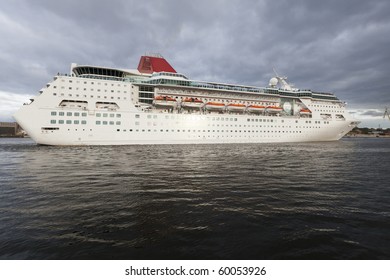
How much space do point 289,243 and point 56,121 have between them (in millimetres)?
36568

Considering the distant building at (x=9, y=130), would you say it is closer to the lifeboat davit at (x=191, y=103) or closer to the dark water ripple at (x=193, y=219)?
the lifeboat davit at (x=191, y=103)

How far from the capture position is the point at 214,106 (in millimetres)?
43031

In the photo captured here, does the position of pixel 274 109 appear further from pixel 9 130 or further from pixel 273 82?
pixel 9 130

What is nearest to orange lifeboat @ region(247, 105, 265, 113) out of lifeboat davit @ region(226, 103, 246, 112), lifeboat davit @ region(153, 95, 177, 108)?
lifeboat davit @ region(226, 103, 246, 112)

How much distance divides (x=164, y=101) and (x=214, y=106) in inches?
406

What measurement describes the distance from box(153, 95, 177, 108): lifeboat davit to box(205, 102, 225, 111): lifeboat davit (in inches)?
268

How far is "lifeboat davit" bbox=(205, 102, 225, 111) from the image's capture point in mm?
42759

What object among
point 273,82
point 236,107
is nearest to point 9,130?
point 236,107

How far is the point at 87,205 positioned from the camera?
7035 millimetres

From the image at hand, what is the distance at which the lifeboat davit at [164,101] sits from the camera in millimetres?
40009

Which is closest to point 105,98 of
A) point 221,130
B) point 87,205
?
point 221,130

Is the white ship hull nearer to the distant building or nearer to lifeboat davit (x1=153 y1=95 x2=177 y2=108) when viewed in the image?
lifeboat davit (x1=153 y1=95 x2=177 y2=108)

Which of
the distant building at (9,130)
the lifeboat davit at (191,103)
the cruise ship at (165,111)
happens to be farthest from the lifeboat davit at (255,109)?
the distant building at (9,130)
